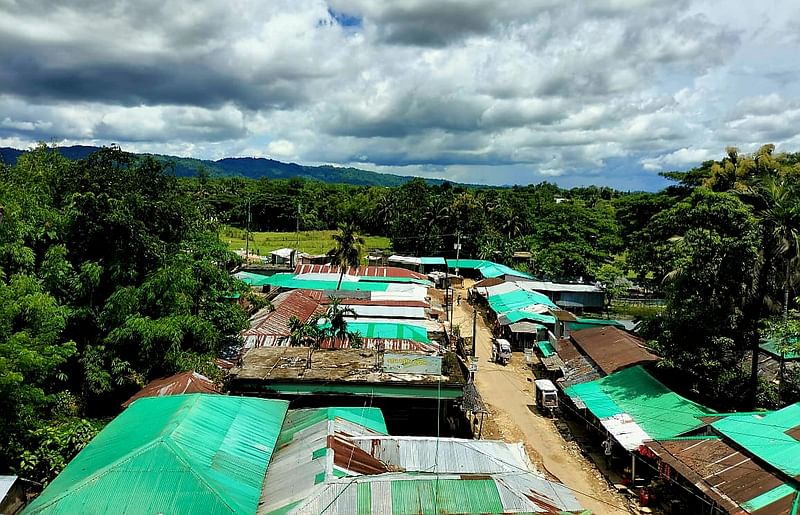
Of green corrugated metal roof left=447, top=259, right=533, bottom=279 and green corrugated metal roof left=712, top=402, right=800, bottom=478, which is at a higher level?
green corrugated metal roof left=447, top=259, right=533, bottom=279

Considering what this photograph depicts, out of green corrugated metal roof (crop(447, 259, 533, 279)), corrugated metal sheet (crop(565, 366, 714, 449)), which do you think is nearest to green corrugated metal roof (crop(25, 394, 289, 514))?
corrugated metal sheet (crop(565, 366, 714, 449))

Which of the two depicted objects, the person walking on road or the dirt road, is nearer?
the dirt road

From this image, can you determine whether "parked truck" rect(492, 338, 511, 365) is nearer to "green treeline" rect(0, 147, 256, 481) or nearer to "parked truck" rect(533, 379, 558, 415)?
"parked truck" rect(533, 379, 558, 415)

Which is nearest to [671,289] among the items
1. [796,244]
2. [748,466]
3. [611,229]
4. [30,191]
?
[796,244]

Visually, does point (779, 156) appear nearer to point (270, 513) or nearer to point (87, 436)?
point (270, 513)

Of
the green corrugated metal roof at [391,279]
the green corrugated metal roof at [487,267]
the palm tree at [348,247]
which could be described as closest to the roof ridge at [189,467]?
the palm tree at [348,247]

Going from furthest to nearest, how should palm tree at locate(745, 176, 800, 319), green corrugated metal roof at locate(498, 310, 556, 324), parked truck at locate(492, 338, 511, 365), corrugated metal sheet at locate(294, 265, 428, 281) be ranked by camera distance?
1. corrugated metal sheet at locate(294, 265, 428, 281)
2. green corrugated metal roof at locate(498, 310, 556, 324)
3. parked truck at locate(492, 338, 511, 365)
4. palm tree at locate(745, 176, 800, 319)

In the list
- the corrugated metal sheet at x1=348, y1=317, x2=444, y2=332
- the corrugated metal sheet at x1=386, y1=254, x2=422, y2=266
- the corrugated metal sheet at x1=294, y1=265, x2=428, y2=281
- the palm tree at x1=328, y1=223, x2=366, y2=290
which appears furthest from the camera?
the corrugated metal sheet at x1=386, y1=254, x2=422, y2=266
